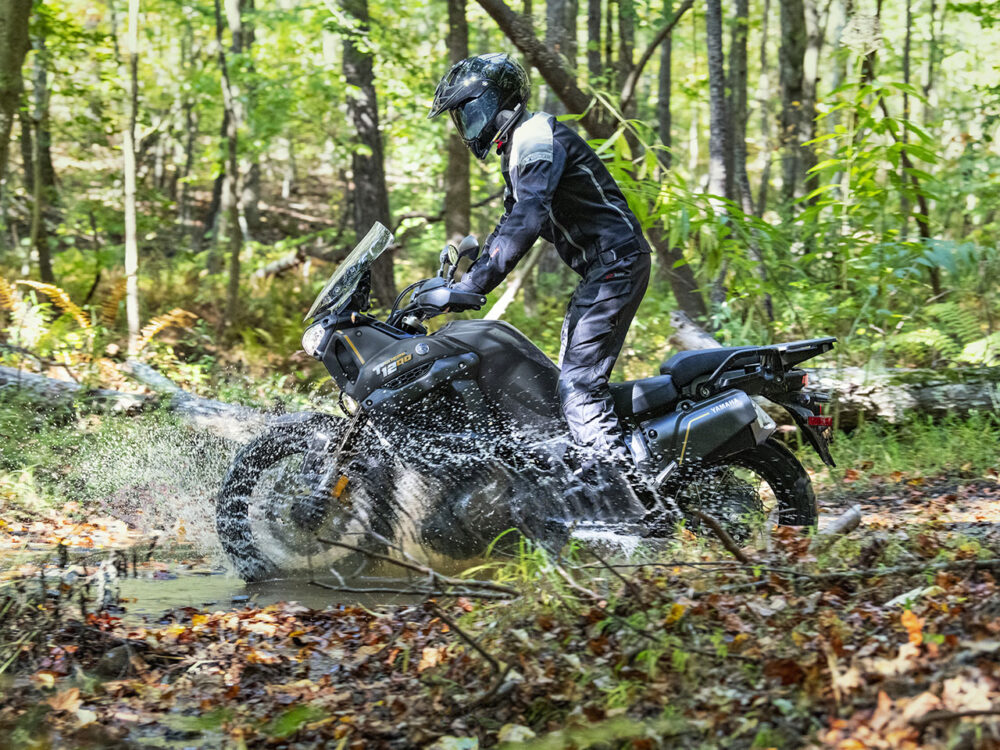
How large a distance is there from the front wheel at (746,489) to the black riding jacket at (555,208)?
123 centimetres

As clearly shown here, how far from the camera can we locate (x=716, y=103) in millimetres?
9641

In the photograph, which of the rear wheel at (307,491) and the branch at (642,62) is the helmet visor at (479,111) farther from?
the branch at (642,62)

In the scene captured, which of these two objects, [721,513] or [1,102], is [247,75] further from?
[721,513]

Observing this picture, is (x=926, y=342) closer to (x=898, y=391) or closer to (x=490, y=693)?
(x=898, y=391)

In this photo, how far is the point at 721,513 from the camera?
16.1ft

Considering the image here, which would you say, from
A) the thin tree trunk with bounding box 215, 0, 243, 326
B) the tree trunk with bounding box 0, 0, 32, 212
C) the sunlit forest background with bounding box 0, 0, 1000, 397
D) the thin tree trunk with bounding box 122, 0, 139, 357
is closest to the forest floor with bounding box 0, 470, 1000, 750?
the sunlit forest background with bounding box 0, 0, 1000, 397

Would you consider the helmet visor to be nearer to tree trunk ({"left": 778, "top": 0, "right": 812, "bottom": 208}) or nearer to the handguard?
the handguard

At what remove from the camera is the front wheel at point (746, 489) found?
4.91 metres

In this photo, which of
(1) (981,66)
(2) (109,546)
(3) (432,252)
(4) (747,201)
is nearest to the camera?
(2) (109,546)

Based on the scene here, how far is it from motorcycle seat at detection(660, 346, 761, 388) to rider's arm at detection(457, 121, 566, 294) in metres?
1.08

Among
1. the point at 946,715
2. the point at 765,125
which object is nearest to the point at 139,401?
the point at 946,715

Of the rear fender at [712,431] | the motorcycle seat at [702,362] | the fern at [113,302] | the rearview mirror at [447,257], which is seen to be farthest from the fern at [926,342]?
the fern at [113,302]

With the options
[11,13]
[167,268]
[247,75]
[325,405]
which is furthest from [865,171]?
[167,268]

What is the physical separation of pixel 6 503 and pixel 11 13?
3.75m
